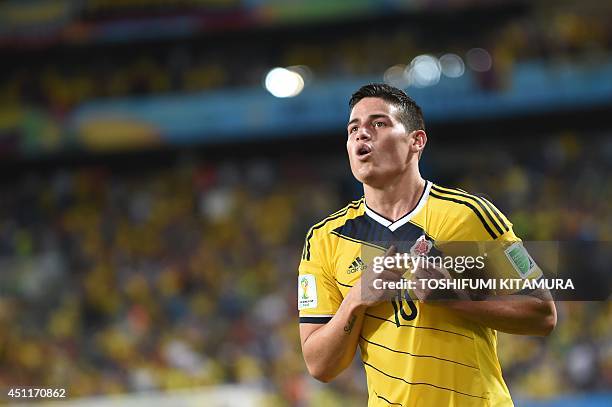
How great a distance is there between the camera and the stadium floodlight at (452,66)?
57.5 ft

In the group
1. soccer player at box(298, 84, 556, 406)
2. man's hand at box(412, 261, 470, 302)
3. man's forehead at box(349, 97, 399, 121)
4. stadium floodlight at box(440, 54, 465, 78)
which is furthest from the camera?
stadium floodlight at box(440, 54, 465, 78)

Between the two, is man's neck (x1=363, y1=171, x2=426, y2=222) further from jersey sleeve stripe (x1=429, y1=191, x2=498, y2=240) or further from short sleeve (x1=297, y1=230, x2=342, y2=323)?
short sleeve (x1=297, y1=230, x2=342, y2=323)

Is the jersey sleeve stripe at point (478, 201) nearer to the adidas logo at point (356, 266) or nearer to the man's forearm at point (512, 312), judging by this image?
the man's forearm at point (512, 312)

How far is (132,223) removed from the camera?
17641 mm

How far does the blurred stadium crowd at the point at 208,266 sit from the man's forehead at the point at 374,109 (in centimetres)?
786

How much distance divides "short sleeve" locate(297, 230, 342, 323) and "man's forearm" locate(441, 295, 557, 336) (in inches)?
20.1

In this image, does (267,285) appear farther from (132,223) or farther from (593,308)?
(593,308)

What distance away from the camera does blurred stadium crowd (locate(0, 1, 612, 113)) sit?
1764 cm

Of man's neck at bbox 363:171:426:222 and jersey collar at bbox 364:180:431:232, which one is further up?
man's neck at bbox 363:171:426:222

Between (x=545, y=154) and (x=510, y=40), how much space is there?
8.50ft

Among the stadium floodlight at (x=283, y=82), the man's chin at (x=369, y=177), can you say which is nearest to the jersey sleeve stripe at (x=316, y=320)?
the man's chin at (x=369, y=177)

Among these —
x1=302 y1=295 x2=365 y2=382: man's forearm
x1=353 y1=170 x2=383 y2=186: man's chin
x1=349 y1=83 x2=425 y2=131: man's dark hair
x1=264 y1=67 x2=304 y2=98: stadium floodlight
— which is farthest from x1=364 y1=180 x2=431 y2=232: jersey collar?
x1=264 y1=67 x2=304 y2=98: stadium floodlight

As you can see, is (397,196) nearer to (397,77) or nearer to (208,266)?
(208,266)

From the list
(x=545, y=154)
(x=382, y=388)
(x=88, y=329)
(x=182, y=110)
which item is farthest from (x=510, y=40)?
(x=382, y=388)
